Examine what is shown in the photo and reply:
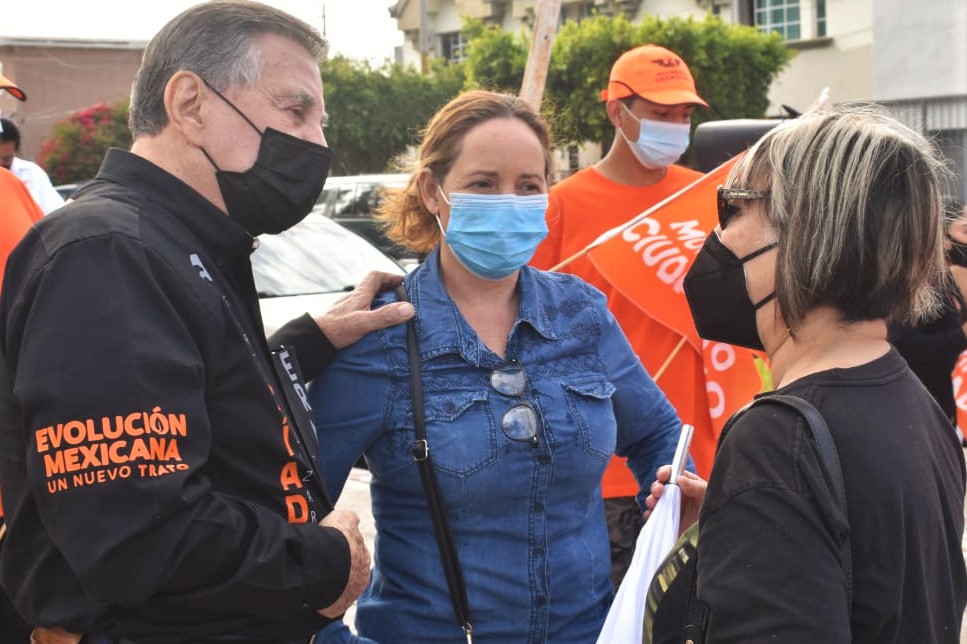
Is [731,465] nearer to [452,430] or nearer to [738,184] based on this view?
[738,184]

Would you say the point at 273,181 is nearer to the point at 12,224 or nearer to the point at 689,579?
the point at 689,579

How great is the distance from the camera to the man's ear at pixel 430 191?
9.21 feet

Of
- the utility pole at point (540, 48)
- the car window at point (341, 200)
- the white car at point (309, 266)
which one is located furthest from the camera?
the car window at point (341, 200)

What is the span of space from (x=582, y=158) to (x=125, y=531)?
1309 inches

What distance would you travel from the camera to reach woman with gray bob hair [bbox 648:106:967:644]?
1515mm

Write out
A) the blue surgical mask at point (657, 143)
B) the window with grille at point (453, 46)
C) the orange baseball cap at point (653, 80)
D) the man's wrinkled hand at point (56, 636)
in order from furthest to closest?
the window with grille at point (453, 46) → the orange baseball cap at point (653, 80) → the blue surgical mask at point (657, 143) → the man's wrinkled hand at point (56, 636)

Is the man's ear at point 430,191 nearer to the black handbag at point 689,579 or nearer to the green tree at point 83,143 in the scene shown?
the black handbag at point 689,579

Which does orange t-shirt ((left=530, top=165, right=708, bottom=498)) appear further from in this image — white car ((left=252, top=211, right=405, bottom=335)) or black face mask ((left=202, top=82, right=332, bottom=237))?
white car ((left=252, top=211, right=405, bottom=335))

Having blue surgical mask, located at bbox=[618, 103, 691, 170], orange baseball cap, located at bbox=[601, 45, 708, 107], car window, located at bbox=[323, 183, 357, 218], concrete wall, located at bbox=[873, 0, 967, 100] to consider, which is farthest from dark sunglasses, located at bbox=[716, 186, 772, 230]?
concrete wall, located at bbox=[873, 0, 967, 100]

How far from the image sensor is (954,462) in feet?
5.87

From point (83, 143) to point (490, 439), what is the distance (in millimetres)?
27194

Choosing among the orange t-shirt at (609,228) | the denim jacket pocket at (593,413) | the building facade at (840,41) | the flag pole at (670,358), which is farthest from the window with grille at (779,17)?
the denim jacket pocket at (593,413)

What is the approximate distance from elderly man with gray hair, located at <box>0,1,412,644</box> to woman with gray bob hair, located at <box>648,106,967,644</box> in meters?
0.70

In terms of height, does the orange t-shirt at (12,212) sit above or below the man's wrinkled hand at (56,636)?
above
